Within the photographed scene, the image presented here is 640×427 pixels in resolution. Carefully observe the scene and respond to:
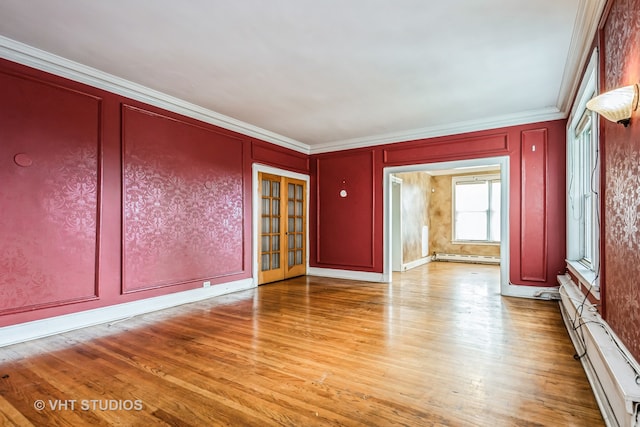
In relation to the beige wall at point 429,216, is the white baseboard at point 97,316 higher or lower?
lower

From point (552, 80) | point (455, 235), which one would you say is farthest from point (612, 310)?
point (455, 235)

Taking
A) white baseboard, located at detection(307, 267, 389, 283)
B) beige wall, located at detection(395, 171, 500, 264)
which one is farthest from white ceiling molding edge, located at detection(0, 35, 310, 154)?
beige wall, located at detection(395, 171, 500, 264)

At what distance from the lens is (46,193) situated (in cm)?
328

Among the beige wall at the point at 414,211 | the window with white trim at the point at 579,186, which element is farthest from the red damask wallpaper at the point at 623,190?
the beige wall at the point at 414,211

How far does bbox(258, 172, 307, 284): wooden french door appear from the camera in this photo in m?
6.06

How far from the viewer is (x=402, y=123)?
18.2ft

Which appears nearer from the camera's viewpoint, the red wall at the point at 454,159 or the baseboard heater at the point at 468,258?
the red wall at the point at 454,159

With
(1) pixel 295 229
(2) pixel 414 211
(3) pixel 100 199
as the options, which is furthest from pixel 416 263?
(3) pixel 100 199

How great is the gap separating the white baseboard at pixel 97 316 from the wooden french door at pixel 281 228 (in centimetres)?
116

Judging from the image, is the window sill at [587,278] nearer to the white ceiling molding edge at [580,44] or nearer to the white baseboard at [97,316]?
the white ceiling molding edge at [580,44]

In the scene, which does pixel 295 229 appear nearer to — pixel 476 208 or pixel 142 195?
pixel 142 195

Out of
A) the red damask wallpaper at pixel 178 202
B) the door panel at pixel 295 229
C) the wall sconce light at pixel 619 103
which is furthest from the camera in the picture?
the door panel at pixel 295 229

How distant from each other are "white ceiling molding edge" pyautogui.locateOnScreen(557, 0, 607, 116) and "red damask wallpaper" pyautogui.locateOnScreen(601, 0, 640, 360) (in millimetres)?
223

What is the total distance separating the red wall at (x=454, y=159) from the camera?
A: 482cm
